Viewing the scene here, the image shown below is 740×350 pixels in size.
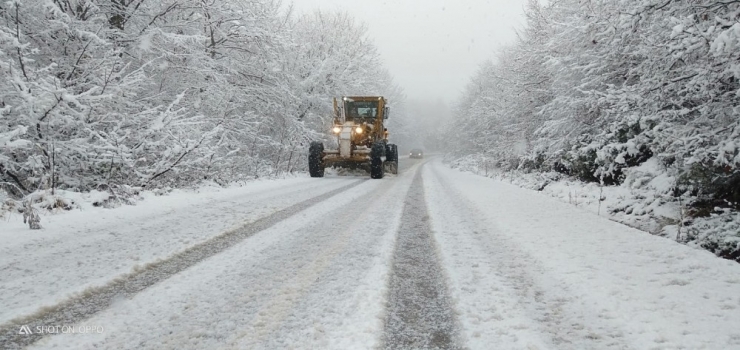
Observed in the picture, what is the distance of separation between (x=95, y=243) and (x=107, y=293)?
1.37 meters

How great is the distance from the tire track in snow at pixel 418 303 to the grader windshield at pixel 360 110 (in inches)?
478

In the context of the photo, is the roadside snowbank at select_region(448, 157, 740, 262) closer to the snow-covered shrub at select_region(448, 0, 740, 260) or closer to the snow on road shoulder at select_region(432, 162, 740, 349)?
the snow-covered shrub at select_region(448, 0, 740, 260)

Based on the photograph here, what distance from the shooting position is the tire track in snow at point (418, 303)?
1877 millimetres

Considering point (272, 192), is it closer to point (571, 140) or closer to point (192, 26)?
point (192, 26)

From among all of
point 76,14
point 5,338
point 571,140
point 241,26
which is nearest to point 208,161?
Result: point 76,14

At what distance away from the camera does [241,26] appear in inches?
406

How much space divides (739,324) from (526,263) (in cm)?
134

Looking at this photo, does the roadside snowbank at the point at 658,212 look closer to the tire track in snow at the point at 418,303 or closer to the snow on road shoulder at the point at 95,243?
the tire track in snow at the point at 418,303

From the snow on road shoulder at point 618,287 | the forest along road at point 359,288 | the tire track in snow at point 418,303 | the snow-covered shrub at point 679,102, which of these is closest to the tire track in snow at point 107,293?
the forest along road at point 359,288

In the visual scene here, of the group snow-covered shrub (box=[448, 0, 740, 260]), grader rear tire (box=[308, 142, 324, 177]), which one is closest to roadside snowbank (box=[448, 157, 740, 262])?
snow-covered shrub (box=[448, 0, 740, 260])

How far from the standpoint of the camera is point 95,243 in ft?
11.1

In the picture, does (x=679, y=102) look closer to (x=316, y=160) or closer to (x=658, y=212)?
(x=658, y=212)

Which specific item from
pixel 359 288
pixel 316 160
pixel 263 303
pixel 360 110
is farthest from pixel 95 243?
pixel 360 110

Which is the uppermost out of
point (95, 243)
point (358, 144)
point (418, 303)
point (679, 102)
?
point (679, 102)
